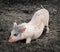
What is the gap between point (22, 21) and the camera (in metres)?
6.46

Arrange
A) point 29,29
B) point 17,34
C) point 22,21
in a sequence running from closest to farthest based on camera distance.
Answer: point 17,34, point 29,29, point 22,21

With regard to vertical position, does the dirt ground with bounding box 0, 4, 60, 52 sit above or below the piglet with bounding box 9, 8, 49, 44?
below

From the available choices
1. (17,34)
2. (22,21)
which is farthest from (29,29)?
(22,21)

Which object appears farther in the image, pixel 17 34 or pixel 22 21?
pixel 22 21

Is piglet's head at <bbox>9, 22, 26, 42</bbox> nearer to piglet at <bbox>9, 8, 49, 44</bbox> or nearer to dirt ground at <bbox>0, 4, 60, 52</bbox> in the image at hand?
piglet at <bbox>9, 8, 49, 44</bbox>

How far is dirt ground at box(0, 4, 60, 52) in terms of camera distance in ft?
16.5

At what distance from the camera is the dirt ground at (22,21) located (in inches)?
198

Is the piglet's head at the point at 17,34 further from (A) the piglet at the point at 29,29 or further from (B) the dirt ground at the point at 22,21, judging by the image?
(B) the dirt ground at the point at 22,21

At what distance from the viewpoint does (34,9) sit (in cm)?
747

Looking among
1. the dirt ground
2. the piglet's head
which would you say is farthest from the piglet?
the dirt ground

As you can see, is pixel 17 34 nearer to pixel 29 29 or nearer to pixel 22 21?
pixel 29 29

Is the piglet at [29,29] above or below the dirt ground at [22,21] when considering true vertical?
above

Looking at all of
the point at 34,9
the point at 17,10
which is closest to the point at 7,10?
the point at 17,10

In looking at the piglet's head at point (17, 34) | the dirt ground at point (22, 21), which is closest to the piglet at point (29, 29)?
the piglet's head at point (17, 34)
